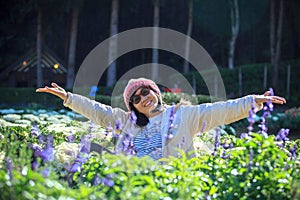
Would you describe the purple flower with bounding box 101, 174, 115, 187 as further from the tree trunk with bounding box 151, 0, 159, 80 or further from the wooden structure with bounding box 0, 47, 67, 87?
the wooden structure with bounding box 0, 47, 67, 87

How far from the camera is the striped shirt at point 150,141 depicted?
3.83 metres

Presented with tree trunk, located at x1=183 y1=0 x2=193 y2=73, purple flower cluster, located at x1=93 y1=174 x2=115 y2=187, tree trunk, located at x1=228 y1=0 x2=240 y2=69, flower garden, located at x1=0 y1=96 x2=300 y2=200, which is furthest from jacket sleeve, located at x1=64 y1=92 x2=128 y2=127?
tree trunk, located at x1=228 y1=0 x2=240 y2=69

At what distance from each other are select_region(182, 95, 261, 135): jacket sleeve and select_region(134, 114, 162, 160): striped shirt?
23 centimetres

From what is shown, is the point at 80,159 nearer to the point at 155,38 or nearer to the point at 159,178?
the point at 159,178

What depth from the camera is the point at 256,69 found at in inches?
906

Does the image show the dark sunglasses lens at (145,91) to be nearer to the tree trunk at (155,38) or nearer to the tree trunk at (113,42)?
the tree trunk at (113,42)

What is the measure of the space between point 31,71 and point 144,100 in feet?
70.9

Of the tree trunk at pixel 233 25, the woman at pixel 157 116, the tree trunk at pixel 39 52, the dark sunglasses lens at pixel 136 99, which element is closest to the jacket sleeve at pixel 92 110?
the woman at pixel 157 116

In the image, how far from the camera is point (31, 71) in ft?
81.6

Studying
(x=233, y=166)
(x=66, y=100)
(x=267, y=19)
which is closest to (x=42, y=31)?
(x=267, y=19)

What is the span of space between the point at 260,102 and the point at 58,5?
21252mm

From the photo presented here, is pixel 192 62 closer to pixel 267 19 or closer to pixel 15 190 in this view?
pixel 267 19

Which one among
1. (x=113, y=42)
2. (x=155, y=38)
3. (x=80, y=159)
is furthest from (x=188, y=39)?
(x=80, y=159)

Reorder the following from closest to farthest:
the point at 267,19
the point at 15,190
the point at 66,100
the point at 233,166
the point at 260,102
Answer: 1. the point at 15,190
2. the point at 233,166
3. the point at 260,102
4. the point at 66,100
5. the point at 267,19
